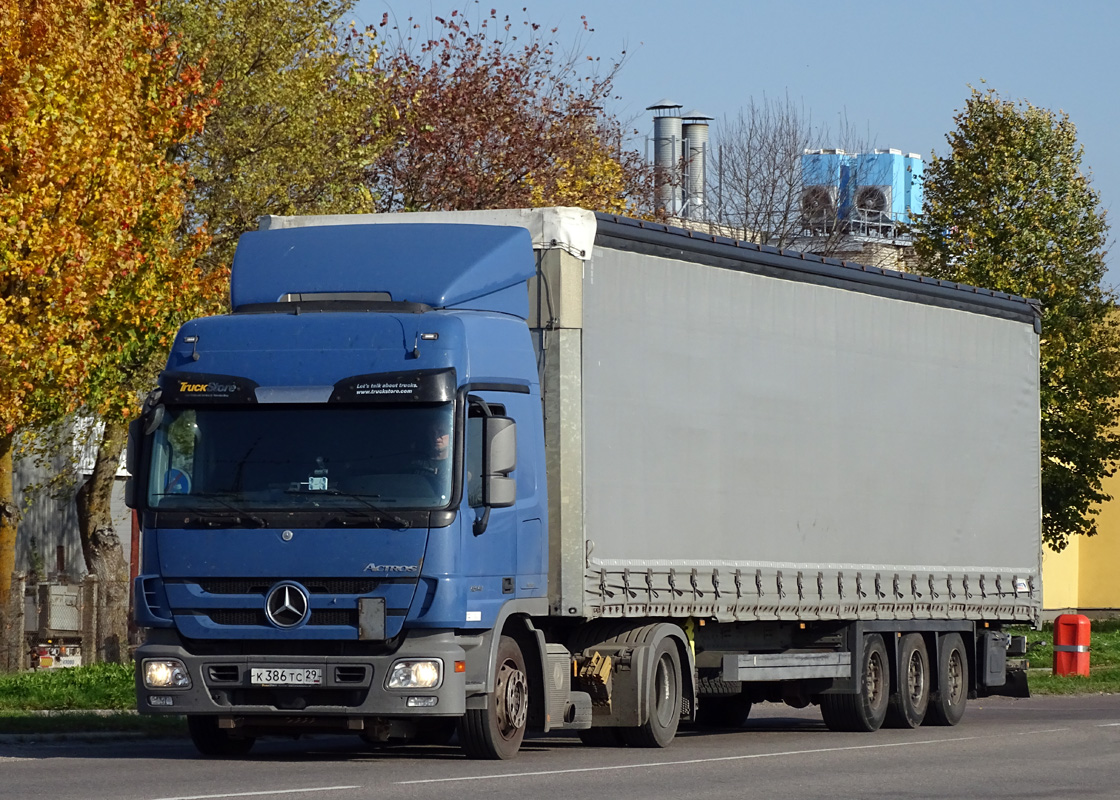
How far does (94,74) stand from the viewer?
2205 cm

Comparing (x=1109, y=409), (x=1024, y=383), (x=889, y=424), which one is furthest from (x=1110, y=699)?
(x=1109, y=409)

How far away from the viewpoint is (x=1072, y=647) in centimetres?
3062

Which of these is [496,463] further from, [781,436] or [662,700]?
[781,436]

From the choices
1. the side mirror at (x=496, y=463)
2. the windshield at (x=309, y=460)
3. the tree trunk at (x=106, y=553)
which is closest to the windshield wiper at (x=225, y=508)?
the windshield at (x=309, y=460)

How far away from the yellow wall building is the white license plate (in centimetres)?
4286

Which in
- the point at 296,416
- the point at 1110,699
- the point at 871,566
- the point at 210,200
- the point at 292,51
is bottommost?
the point at 1110,699

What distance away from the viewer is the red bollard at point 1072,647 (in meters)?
30.6

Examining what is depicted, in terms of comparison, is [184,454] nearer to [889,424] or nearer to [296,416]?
[296,416]

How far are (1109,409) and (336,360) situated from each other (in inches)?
1090

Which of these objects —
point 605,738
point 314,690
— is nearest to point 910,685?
point 605,738

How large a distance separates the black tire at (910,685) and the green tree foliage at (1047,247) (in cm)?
1834

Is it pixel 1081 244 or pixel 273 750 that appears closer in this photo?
pixel 273 750

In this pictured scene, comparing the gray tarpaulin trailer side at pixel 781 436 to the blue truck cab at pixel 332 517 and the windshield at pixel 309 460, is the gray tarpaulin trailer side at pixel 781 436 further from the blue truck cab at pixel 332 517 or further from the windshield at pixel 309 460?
the windshield at pixel 309 460

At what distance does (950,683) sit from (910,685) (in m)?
0.85
